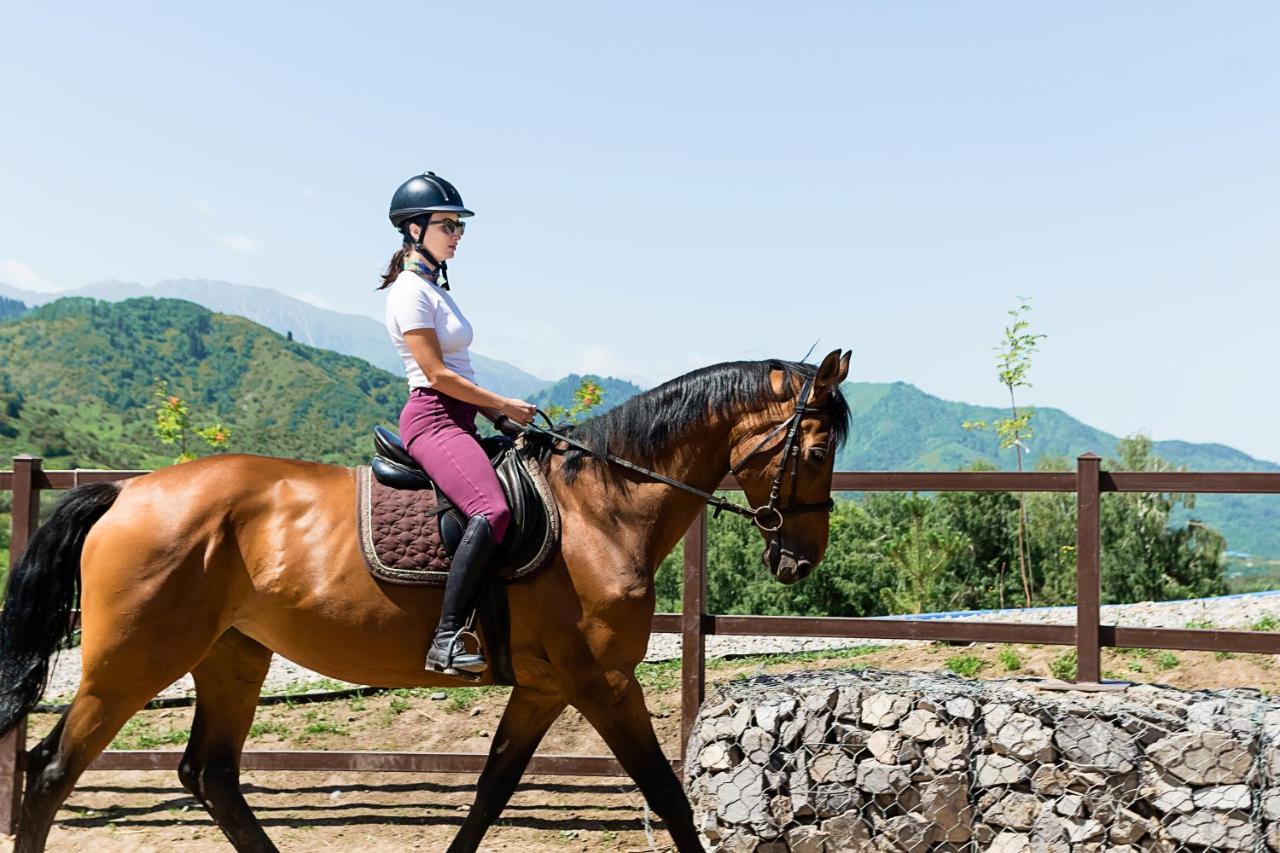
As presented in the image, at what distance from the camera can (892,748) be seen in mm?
4820

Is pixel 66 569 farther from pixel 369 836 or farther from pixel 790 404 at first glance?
pixel 790 404

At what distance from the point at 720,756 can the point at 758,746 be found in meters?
0.18

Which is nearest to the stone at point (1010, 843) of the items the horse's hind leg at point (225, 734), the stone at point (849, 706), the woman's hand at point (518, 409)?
the stone at point (849, 706)

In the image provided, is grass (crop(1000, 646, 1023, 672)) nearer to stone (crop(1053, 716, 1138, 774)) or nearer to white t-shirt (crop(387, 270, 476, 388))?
stone (crop(1053, 716, 1138, 774))

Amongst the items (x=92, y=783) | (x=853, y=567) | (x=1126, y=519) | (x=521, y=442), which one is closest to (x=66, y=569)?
(x=521, y=442)

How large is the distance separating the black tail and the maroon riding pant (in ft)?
4.65

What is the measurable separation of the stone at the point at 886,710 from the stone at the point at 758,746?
441mm

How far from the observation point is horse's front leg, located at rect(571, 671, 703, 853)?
4238mm

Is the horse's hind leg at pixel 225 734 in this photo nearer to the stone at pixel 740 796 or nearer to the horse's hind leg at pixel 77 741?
the horse's hind leg at pixel 77 741

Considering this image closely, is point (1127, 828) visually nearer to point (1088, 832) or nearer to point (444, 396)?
point (1088, 832)

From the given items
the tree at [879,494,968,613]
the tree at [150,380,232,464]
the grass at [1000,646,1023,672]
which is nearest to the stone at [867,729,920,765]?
the grass at [1000,646,1023,672]

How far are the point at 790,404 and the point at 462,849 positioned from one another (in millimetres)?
2363

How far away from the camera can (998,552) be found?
64.3 ft

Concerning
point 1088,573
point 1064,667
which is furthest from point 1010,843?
point 1064,667
